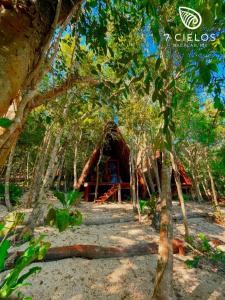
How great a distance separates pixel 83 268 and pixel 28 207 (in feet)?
19.4

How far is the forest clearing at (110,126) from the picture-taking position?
54.3 inches

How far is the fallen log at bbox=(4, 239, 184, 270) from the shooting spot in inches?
234

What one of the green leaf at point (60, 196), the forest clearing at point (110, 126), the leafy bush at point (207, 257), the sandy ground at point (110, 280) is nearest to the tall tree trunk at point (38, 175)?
the forest clearing at point (110, 126)

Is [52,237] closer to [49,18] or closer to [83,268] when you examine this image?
[83,268]

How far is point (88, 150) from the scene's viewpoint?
22.2m

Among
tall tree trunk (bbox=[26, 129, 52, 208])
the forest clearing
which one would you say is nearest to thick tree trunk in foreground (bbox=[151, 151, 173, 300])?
the forest clearing

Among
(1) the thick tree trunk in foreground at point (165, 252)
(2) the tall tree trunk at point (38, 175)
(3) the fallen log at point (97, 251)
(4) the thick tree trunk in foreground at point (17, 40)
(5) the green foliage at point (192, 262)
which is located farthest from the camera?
(2) the tall tree trunk at point (38, 175)

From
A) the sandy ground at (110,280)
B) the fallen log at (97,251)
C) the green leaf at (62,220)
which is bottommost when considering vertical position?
the sandy ground at (110,280)

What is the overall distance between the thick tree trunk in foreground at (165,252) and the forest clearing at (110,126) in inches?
0.7

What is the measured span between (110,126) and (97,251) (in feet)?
27.3

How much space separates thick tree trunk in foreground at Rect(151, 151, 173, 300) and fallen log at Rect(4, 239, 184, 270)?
84.3 inches

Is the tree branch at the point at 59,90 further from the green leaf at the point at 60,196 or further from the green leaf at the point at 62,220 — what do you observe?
the green leaf at the point at 62,220

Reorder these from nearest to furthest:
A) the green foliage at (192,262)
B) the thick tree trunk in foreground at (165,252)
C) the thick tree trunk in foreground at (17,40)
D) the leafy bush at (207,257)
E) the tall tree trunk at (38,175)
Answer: the thick tree trunk in foreground at (17,40) → the thick tree trunk in foreground at (165,252) → the green foliage at (192,262) → the leafy bush at (207,257) → the tall tree trunk at (38,175)

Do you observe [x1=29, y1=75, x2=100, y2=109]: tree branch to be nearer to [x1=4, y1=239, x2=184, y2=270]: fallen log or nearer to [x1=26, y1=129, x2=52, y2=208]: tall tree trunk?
[x1=4, y1=239, x2=184, y2=270]: fallen log
